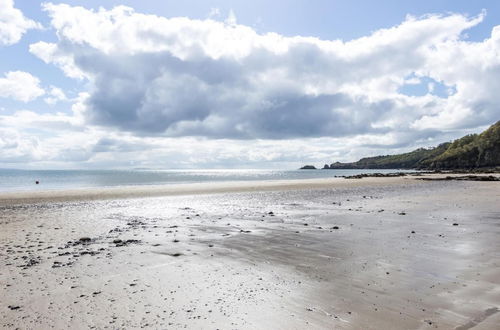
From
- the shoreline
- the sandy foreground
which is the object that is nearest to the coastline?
the shoreline

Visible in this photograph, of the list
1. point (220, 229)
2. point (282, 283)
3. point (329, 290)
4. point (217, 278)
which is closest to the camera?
point (329, 290)

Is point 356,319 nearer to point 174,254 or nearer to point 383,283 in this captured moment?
point 383,283

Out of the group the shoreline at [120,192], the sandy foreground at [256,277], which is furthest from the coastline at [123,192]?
the sandy foreground at [256,277]

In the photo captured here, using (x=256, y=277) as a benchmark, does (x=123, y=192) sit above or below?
above

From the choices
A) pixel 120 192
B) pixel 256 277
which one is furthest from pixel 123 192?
pixel 256 277

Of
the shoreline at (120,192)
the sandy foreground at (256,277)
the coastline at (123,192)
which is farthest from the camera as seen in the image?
the coastline at (123,192)

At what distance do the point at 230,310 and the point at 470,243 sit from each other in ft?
33.7

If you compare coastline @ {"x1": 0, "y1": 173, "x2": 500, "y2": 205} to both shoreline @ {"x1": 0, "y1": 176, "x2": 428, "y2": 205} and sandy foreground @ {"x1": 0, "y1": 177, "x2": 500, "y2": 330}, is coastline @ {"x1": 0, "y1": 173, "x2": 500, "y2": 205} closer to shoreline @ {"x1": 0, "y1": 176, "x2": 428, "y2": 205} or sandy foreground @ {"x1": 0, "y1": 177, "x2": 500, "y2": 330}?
shoreline @ {"x1": 0, "y1": 176, "x2": 428, "y2": 205}

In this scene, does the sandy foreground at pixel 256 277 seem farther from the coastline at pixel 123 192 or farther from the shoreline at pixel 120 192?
the coastline at pixel 123 192

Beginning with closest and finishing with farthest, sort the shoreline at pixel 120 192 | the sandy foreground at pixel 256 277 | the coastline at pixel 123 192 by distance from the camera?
the sandy foreground at pixel 256 277, the shoreline at pixel 120 192, the coastline at pixel 123 192

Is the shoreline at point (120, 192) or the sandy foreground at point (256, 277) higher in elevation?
the shoreline at point (120, 192)

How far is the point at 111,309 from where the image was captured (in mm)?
6734

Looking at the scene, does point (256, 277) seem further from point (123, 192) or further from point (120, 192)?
point (120, 192)

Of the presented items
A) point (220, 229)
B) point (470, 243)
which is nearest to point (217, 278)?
point (220, 229)
